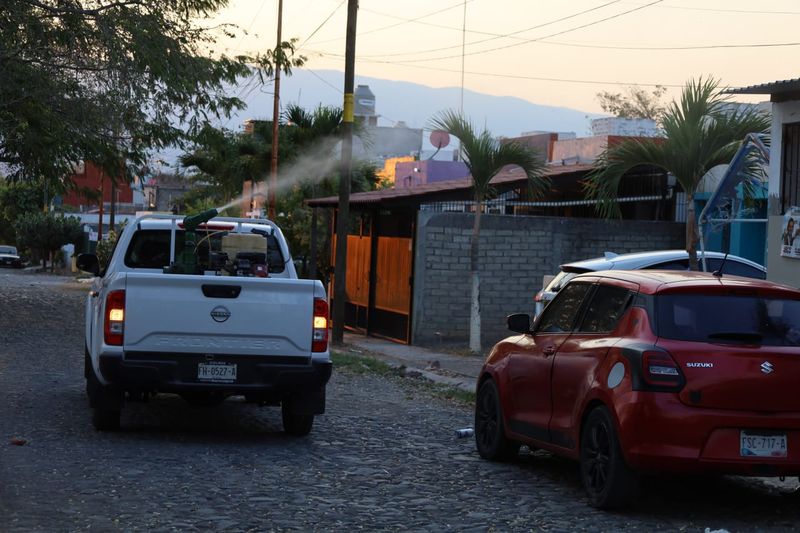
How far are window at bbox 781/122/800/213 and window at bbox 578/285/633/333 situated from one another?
6175mm

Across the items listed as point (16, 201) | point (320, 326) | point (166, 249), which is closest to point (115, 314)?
point (320, 326)

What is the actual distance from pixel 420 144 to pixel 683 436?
72.4m

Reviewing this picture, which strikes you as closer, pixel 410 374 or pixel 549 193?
pixel 410 374

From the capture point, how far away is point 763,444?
25.2ft

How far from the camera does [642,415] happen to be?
25.2 feet

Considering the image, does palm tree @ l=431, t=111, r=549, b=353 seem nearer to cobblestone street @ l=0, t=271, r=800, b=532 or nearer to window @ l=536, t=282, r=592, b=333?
cobblestone street @ l=0, t=271, r=800, b=532

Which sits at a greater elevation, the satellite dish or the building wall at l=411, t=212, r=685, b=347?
A: the satellite dish

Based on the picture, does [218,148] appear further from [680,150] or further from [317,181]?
[680,150]

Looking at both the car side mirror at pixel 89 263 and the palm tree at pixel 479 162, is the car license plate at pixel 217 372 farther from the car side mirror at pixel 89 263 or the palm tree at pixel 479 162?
the palm tree at pixel 479 162

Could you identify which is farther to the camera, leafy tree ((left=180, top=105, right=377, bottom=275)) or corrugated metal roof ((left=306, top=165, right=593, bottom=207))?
leafy tree ((left=180, top=105, right=377, bottom=275))

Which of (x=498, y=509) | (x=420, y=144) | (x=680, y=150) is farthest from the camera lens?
Answer: (x=420, y=144)

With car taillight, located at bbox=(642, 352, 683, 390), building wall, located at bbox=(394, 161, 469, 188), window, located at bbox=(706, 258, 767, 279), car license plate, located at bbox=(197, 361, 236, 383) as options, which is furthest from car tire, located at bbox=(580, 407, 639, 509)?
building wall, located at bbox=(394, 161, 469, 188)

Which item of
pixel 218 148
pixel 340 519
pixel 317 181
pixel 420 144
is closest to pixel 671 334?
pixel 340 519

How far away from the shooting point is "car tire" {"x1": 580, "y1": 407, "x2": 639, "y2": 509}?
7.93 metres
